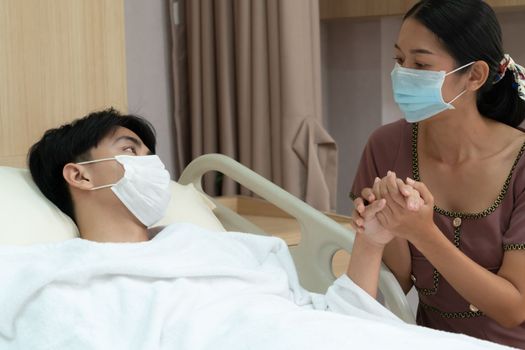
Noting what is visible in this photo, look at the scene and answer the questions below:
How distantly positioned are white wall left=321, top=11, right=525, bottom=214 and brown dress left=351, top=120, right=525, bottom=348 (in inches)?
77.9

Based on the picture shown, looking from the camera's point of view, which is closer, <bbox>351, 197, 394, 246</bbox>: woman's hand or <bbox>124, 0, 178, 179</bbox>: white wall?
<bbox>351, 197, 394, 246</bbox>: woman's hand

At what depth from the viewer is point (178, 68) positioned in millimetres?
3174

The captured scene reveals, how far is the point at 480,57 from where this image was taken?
1.79m

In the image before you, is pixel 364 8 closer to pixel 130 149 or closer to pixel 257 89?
pixel 257 89

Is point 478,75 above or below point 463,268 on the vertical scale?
above

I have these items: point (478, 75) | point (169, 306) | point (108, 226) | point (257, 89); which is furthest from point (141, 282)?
point (257, 89)

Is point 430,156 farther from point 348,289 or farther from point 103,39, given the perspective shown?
point 103,39

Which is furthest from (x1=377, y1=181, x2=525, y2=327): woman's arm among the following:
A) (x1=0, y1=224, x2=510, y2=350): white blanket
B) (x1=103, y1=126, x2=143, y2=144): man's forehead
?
(x1=103, y1=126, x2=143, y2=144): man's forehead

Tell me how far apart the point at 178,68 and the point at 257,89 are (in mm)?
389

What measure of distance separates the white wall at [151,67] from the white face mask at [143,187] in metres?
1.19

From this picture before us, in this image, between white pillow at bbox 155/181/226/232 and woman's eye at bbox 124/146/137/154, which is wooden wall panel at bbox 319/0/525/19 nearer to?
white pillow at bbox 155/181/226/232

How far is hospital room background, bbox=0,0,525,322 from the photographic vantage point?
2.07 meters

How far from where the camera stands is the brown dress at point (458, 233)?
1766mm

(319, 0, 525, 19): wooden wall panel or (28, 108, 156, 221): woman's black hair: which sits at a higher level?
(319, 0, 525, 19): wooden wall panel
